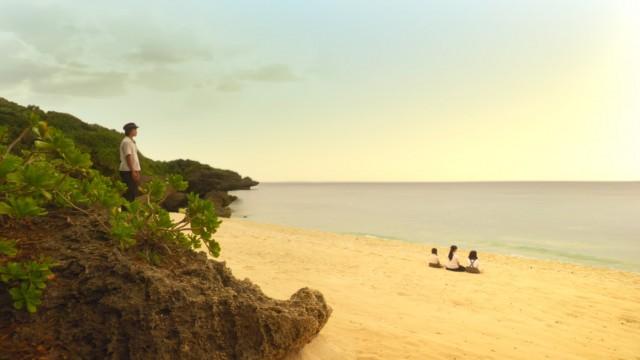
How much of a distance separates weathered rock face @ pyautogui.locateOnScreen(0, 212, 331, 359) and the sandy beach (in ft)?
2.53

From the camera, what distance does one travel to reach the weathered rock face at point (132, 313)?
7.88 ft

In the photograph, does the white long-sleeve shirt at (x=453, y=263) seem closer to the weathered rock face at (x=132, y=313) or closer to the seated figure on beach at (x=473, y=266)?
the seated figure on beach at (x=473, y=266)

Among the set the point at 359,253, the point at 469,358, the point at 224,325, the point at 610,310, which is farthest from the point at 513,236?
the point at 224,325

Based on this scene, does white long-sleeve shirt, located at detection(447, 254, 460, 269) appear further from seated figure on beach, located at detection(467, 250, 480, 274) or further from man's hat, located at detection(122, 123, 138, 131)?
man's hat, located at detection(122, 123, 138, 131)

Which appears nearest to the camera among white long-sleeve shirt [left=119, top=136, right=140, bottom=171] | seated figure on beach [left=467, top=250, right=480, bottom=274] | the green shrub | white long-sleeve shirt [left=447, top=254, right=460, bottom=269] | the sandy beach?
the green shrub

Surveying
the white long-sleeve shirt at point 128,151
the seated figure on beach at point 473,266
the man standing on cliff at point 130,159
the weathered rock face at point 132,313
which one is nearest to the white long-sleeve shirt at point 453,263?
the seated figure on beach at point 473,266

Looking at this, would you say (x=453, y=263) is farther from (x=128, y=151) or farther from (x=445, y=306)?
(x=128, y=151)

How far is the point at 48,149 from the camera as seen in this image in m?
2.83

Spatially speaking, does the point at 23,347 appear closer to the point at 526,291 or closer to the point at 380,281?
the point at 380,281

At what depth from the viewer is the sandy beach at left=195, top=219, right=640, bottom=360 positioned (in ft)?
17.0

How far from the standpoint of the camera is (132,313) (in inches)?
102

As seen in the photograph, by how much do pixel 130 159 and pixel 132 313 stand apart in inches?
211

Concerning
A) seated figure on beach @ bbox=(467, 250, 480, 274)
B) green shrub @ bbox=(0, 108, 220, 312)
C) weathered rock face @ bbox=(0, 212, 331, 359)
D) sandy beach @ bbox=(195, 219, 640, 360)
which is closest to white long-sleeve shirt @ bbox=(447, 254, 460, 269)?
seated figure on beach @ bbox=(467, 250, 480, 274)

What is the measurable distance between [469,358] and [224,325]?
3275 mm
